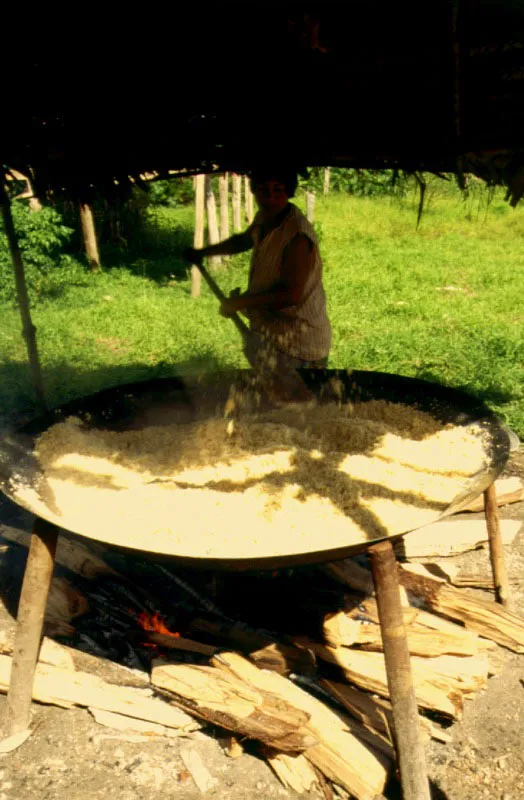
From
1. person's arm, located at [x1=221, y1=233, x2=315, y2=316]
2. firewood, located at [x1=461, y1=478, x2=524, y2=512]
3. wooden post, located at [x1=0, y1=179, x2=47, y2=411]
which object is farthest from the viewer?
firewood, located at [x1=461, y1=478, x2=524, y2=512]

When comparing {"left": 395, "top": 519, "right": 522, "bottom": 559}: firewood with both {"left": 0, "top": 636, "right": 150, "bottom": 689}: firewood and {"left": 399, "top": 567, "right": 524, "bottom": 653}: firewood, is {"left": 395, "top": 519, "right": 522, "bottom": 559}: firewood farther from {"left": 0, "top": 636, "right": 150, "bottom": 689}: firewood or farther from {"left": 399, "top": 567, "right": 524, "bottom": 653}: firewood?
{"left": 0, "top": 636, "right": 150, "bottom": 689}: firewood

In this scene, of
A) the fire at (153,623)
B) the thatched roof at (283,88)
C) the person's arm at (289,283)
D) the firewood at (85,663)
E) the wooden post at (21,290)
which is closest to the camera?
the thatched roof at (283,88)

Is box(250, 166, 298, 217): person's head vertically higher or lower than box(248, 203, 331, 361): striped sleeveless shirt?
higher

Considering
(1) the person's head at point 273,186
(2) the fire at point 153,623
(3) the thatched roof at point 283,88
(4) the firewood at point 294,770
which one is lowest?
(4) the firewood at point 294,770

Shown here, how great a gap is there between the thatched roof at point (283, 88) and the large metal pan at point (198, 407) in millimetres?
1005

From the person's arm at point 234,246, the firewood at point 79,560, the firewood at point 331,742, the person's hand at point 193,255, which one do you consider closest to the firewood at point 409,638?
the firewood at point 331,742

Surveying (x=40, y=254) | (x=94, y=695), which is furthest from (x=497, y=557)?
(x=40, y=254)

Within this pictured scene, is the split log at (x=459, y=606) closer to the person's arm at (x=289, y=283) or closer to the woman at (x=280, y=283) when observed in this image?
the woman at (x=280, y=283)

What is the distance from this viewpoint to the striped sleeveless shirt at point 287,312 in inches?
151

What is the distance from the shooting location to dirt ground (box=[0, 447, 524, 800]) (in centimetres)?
255

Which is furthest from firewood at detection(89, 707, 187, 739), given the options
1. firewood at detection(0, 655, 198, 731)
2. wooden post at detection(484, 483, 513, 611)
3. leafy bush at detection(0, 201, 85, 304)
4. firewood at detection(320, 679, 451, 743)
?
leafy bush at detection(0, 201, 85, 304)

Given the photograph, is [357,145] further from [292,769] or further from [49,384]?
[49,384]

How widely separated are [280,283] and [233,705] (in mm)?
1958

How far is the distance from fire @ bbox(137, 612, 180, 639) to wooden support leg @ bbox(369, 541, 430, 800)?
104 cm
